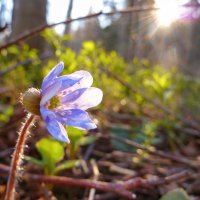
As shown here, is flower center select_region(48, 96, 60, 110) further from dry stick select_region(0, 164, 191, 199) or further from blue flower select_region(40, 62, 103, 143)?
dry stick select_region(0, 164, 191, 199)

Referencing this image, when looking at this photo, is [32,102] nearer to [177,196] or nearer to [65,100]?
[65,100]

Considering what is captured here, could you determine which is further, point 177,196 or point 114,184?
point 114,184

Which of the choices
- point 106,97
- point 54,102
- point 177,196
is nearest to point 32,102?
point 54,102

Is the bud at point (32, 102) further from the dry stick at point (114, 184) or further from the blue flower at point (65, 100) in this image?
the dry stick at point (114, 184)

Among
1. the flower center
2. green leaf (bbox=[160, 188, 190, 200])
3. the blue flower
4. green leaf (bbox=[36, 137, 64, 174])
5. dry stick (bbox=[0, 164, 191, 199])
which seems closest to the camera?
the blue flower

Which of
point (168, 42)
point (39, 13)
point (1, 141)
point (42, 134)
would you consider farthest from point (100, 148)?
point (168, 42)

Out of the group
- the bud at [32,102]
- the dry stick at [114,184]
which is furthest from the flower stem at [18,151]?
the dry stick at [114,184]

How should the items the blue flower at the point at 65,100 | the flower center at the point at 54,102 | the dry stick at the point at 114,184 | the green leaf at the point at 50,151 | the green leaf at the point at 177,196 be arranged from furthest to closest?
the green leaf at the point at 50,151
the dry stick at the point at 114,184
the green leaf at the point at 177,196
the flower center at the point at 54,102
the blue flower at the point at 65,100

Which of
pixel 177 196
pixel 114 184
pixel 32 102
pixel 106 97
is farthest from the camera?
pixel 106 97

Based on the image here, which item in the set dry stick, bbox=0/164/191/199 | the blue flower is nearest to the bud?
the blue flower

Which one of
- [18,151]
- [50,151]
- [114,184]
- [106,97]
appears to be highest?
[106,97]
